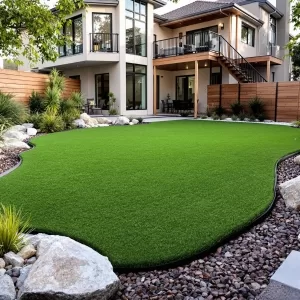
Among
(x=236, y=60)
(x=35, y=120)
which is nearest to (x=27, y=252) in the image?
(x=35, y=120)

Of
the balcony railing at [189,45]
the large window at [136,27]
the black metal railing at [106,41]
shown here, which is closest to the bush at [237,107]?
the balcony railing at [189,45]

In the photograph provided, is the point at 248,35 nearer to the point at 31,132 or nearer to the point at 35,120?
the point at 35,120

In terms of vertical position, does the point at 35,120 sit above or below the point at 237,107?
below

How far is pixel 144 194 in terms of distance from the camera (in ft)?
13.9

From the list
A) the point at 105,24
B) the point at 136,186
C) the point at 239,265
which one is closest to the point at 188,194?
the point at 136,186

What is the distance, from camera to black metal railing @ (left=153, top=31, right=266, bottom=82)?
1764 centimetres

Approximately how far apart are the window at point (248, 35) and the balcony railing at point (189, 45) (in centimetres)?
266

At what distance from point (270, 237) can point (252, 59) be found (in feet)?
57.2

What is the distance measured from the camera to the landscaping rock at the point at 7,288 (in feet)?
7.16

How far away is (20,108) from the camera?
436 inches

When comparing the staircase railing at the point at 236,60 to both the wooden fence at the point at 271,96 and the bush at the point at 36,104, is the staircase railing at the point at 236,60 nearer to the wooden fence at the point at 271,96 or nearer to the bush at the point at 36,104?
the wooden fence at the point at 271,96

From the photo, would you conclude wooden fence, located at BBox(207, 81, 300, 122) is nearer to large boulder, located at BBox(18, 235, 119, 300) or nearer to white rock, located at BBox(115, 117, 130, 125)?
white rock, located at BBox(115, 117, 130, 125)

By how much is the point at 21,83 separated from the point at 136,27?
7.57 m

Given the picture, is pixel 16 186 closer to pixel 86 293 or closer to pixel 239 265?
pixel 86 293
